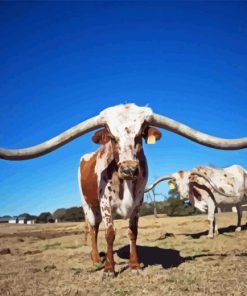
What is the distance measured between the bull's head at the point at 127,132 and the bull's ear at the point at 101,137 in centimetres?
5

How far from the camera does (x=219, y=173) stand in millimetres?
12477

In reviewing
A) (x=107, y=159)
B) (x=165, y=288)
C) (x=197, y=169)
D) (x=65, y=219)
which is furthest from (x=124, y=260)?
(x=65, y=219)

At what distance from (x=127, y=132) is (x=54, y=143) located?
1.14 m

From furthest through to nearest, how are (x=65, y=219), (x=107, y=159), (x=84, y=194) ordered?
1. (x=65, y=219)
2. (x=84, y=194)
3. (x=107, y=159)

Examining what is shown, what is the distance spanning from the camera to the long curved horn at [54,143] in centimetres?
432

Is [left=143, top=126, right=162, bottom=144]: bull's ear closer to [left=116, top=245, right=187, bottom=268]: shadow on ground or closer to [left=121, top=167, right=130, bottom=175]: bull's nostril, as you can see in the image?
[left=121, top=167, right=130, bottom=175]: bull's nostril

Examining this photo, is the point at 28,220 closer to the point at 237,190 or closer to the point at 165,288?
the point at 237,190

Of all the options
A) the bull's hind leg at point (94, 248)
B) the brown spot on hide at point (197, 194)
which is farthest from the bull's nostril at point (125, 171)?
the brown spot on hide at point (197, 194)

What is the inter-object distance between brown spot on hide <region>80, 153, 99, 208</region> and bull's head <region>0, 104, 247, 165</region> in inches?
58.8

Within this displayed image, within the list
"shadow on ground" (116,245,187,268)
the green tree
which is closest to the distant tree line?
the green tree

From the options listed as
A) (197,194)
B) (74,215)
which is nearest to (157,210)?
(74,215)

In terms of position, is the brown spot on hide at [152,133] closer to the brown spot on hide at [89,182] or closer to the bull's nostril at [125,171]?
the bull's nostril at [125,171]

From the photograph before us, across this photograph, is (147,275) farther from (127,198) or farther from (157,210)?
(157,210)

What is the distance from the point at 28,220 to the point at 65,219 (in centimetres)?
2723
